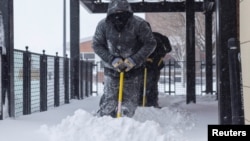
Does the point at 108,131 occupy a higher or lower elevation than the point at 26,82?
lower

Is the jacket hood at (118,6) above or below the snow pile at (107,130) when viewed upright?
above

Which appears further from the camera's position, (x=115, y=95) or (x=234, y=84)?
(x=115, y=95)

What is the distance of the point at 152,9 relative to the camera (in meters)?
13.4

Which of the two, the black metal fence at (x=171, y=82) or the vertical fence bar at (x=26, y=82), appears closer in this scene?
the vertical fence bar at (x=26, y=82)

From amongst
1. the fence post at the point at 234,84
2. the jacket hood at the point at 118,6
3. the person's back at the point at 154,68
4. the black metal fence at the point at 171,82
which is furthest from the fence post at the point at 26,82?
the black metal fence at the point at 171,82

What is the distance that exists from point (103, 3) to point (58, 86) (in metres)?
3.99

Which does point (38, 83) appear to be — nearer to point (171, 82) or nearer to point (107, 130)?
point (107, 130)

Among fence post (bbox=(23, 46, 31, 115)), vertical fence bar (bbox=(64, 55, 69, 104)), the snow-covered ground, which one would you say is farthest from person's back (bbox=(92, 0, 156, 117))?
vertical fence bar (bbox=(64, 55, 69, 104))

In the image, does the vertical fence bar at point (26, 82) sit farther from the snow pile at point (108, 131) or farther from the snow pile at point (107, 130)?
the snow pile at point (108, 131)

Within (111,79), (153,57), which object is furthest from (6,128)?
(153,57)

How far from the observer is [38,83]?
895cm

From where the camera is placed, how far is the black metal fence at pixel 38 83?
A: 25.6ft

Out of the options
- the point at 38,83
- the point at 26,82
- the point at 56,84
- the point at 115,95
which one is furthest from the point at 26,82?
the point at 115,95

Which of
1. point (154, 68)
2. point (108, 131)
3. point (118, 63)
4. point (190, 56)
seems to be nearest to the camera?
point (108, 131)
